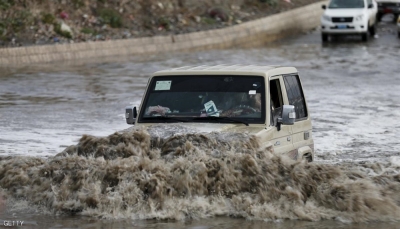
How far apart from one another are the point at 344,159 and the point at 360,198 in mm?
4896

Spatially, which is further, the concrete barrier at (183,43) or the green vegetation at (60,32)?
the green vegetation at (60,32)

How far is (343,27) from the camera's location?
119ft

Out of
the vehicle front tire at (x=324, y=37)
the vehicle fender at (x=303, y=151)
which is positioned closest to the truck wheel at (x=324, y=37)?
the vehicle front tire at (x=324, y=37)

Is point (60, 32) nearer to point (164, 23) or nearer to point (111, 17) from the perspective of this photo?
point (111, 17)

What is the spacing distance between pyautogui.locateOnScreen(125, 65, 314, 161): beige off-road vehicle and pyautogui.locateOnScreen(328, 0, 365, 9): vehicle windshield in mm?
27259

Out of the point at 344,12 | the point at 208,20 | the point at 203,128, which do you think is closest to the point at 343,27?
the point at 344,12

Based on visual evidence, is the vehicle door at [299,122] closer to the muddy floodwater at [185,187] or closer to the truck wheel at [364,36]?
the muddy floodwater at [185,187]

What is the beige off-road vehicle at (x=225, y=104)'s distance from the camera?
975 cm

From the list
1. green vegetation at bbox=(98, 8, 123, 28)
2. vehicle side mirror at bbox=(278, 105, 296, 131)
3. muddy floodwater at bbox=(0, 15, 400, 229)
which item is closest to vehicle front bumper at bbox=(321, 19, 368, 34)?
green vegetation at bbox=(98, 8, 123, 28)

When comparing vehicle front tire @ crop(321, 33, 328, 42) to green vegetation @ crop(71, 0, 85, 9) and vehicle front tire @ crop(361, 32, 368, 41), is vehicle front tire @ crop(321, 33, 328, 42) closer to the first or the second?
vehicle front tire @ crop(361, 32, 368, 41)

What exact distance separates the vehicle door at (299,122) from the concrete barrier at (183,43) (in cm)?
1687

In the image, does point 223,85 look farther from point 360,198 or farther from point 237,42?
point 237,42

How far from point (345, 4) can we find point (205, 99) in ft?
92.3

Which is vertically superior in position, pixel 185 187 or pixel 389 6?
pixel 185 187
